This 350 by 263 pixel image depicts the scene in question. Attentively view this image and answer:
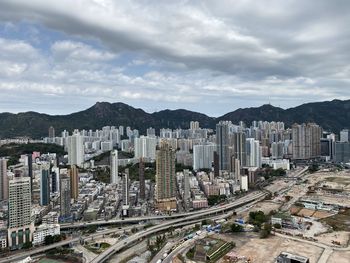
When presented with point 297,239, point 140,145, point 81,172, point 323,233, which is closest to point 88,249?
point 297,239

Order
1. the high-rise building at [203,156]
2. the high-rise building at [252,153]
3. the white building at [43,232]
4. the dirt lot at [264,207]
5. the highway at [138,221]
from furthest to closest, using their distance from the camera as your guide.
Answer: the high-rise building at [252,153] < the high-rise building at [203,156] < the dirt lot at [264,207] < the white building at [43,232] < the highway at [138,221]

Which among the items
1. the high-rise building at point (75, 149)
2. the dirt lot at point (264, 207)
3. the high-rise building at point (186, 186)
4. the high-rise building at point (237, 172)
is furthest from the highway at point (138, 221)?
the high-rise building at point (75, 149)

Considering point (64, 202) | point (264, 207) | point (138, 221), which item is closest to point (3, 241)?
point (64, 202)

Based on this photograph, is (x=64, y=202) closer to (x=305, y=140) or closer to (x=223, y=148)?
(x=223, y=148)

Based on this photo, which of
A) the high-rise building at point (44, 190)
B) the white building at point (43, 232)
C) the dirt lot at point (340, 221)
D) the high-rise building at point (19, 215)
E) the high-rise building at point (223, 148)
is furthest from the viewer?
the high-rise building at point (223, 148)

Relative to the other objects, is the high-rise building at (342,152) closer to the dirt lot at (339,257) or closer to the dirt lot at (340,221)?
the dirt lot at (340,221)

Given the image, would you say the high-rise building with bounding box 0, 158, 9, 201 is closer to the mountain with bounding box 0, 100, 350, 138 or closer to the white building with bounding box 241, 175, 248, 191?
the white building with bounding box 241, 175, 248, 191
